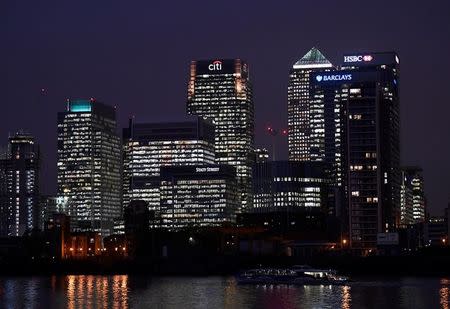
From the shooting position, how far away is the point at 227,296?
152 metres

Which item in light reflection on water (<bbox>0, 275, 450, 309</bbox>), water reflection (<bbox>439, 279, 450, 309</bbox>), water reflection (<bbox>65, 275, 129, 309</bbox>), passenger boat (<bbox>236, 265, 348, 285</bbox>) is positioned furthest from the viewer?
passenger boat (<bbox>236, 265, 348, 285</bbox>)

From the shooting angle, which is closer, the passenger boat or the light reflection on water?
the light reflection on water

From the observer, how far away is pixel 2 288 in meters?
187

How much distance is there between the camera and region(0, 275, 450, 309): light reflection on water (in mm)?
134875

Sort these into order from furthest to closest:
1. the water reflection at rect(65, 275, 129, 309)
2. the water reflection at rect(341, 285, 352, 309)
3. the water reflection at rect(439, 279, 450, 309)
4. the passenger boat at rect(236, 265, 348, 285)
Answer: the passenger boat at rect(236, 265, 348, 285) → the water reflection at rect(65, 275, 129, 309) → the water reflection at rect(341, 285, 352, 309) → the water reflection at rect(439, 279, 450, 309)

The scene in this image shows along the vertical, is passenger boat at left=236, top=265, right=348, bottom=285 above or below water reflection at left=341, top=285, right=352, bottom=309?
above

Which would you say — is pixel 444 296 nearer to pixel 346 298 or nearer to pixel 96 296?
pixel 346 298

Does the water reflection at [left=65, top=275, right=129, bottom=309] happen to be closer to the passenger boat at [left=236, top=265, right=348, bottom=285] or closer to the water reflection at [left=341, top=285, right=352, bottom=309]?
the passenger boat at [left=236, top=265, right=348, bottom=285]

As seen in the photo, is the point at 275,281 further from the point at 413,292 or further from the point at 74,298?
the point at 74,298

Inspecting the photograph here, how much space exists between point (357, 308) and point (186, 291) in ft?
149

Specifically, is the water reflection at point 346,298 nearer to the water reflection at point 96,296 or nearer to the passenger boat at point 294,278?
the passenger boat at point 294,278

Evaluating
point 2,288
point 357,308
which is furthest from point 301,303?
point 2,288

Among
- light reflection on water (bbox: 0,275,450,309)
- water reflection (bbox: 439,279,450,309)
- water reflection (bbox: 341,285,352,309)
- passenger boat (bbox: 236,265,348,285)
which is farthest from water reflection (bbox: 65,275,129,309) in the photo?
water reflection (bbox: 439,279,450,309)

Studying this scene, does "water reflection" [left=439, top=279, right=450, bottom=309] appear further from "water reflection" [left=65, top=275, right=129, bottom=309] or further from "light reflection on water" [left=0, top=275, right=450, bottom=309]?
"water reflection" [left=65, top=275, right=129, bottom=309]
